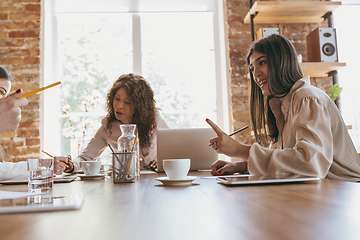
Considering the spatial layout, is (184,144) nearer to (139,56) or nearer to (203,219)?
(203,219)

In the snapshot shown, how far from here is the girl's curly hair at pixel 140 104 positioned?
242 centimetres

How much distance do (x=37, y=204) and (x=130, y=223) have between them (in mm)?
230

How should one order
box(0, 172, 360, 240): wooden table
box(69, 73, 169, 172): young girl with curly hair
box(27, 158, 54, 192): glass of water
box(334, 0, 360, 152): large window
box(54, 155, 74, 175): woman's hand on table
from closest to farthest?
box(0, 172, 360, 240): wooden table → box(27, 158, 54, 192): glass of water → box(54, 155, 74, 175): woman's hand on table → box(69, 73, 169, 172): young girl with curly hair → box(334, 0, 360, 152): large window

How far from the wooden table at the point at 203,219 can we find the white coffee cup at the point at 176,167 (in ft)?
1.25

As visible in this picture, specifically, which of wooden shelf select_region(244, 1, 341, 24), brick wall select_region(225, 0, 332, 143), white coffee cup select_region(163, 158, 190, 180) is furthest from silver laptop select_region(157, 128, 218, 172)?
wooden shelf select_region(244, 1, 341, 24)

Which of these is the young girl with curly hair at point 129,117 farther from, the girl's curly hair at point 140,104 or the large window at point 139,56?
the large window at point 139,56

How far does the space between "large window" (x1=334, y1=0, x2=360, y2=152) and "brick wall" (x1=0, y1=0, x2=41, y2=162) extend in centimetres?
340

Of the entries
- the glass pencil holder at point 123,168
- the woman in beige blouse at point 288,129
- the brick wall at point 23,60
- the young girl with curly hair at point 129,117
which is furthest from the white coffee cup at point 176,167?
the brick wall at point 23,60

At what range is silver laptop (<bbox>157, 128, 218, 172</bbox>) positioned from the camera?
5.59ft

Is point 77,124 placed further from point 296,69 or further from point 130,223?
point 130,223

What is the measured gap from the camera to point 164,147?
1.71 m

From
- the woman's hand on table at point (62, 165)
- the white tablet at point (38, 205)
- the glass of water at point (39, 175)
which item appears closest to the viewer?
the white tablet at point (38, 205)

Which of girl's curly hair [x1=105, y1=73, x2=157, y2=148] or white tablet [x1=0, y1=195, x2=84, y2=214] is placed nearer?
white tablet [x1=0, y1=195, x2=84, y2=214]

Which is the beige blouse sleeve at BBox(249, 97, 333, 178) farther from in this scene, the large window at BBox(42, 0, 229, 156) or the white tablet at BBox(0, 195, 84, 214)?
the large window at BBox(42, 0, 229, 156)
